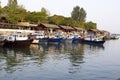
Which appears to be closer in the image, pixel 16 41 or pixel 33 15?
pixel 16 41

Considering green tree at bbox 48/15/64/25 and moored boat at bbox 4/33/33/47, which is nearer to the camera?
moored boat at bbox 4/33/33/47

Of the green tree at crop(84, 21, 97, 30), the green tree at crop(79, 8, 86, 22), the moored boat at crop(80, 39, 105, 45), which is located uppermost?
the green tree at crop(79, 8, 86, 22)

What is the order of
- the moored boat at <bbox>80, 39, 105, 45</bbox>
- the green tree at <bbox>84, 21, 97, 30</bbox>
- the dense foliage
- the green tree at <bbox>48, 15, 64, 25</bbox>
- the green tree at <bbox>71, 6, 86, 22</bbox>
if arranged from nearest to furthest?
1. the moored boat at <bbox>80, 39, 105, 45</bbox>
2. the dense foliage
3. the green tree at <bbox>48, 15, 64, 25</bbox>
4. the green tree at <bbox>84, 21, 97, 30</bbox>
5. the green tree at <bbox>71, 6, 86, 22</bbox>

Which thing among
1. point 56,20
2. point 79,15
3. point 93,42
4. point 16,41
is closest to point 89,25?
point 79,15

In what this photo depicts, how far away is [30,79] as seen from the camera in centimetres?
2434

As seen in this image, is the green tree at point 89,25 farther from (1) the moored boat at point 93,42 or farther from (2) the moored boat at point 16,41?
(2) the moored boat at point 16,41

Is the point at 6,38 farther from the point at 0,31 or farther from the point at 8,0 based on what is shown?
the point at 8,0

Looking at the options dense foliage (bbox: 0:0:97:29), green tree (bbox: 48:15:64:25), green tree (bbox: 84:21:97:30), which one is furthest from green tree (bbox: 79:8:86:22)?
green tree (bbox: 48:15:64:25)

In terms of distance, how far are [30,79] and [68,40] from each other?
53.9 metres

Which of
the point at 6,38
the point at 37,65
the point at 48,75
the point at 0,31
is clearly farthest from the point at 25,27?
the point at 48,75

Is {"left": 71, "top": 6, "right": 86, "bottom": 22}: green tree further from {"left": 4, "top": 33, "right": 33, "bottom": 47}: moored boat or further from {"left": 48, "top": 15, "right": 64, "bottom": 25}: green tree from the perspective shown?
{"left": 4, "top": 33, "right": 33, "bottom": 47}: moored boat

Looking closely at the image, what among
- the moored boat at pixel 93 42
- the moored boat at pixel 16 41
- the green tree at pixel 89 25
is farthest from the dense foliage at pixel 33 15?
the moored boat at pixel 16 41

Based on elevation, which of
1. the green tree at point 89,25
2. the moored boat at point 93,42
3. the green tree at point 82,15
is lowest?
Result: the moored boat at point 93,42

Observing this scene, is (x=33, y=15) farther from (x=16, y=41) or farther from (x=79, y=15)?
(x=79, y=15)
